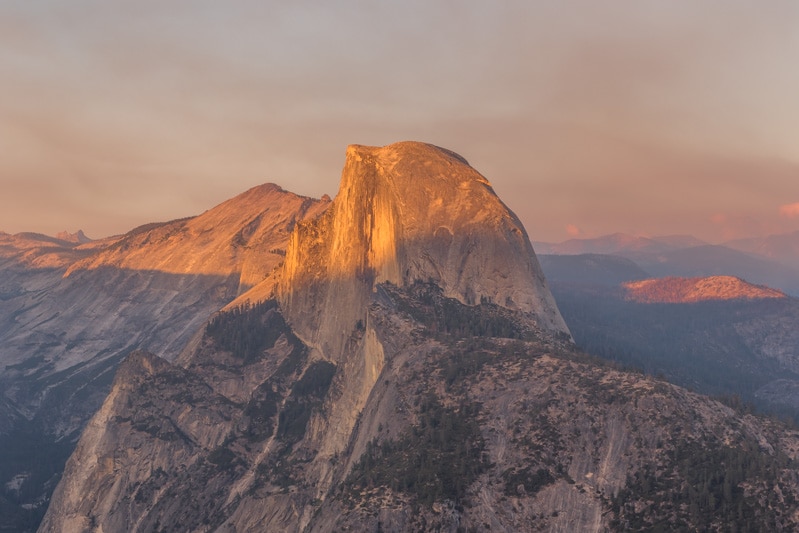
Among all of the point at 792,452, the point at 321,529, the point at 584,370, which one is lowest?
the point at 321,529

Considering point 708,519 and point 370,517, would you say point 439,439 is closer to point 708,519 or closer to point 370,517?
point 370,517

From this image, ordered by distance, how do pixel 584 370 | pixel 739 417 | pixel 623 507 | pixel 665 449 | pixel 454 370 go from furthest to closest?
pixel 454 370
pixel 584 370
pixel 739 417
pixel 665 449
pixel 623 507

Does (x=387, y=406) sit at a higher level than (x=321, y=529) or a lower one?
higher

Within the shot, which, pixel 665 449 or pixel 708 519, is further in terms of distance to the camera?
pixel 665 449

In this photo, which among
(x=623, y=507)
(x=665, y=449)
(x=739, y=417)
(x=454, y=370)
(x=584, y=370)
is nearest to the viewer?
(x=623, y=507)

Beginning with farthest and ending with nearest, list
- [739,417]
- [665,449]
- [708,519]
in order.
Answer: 1. [739,417]
2. [665,449]
3. [708,519]

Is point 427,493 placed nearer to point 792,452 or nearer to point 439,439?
point 439,439

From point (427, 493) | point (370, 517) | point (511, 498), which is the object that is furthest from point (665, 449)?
point (370, 517)

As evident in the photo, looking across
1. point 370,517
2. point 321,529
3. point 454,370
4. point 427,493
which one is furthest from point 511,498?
point 454,370

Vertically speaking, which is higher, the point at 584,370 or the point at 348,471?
the point at 584,370
